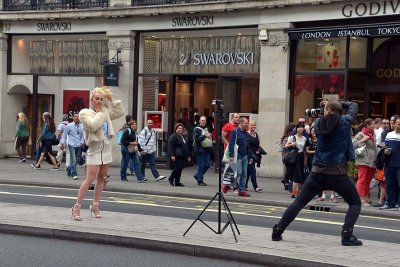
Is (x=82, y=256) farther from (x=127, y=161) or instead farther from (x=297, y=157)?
(x=127, y=161)

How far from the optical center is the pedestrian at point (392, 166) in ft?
49.4

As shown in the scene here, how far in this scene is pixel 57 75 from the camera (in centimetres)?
2683

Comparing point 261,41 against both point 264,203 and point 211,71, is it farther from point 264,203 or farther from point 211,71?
point 264,203

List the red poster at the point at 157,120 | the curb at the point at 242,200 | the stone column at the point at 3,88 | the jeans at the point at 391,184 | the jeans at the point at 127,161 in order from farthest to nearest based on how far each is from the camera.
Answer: the stone column at the point at 3,88
the red poster at the point at 157,120
the jeans at the point at 127,161
the jeans at the point at 391,184
the curb at the point at 242,200

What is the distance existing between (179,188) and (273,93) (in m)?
5.24

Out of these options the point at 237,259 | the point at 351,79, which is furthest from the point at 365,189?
the point at 237,259

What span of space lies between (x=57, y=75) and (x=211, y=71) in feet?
20.0

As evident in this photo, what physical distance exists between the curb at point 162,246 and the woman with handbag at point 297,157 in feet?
26.0

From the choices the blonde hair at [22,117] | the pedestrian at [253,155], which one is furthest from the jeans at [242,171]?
the blonde hair at [22,117]

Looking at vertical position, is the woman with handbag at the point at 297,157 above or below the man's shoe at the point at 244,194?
above

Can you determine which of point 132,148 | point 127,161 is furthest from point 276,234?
point 127,161

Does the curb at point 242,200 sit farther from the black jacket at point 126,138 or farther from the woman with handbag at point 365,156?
the black jacket at point 126,138

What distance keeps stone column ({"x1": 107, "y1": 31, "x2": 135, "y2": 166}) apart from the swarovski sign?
1.77 meters

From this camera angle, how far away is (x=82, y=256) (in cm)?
880
